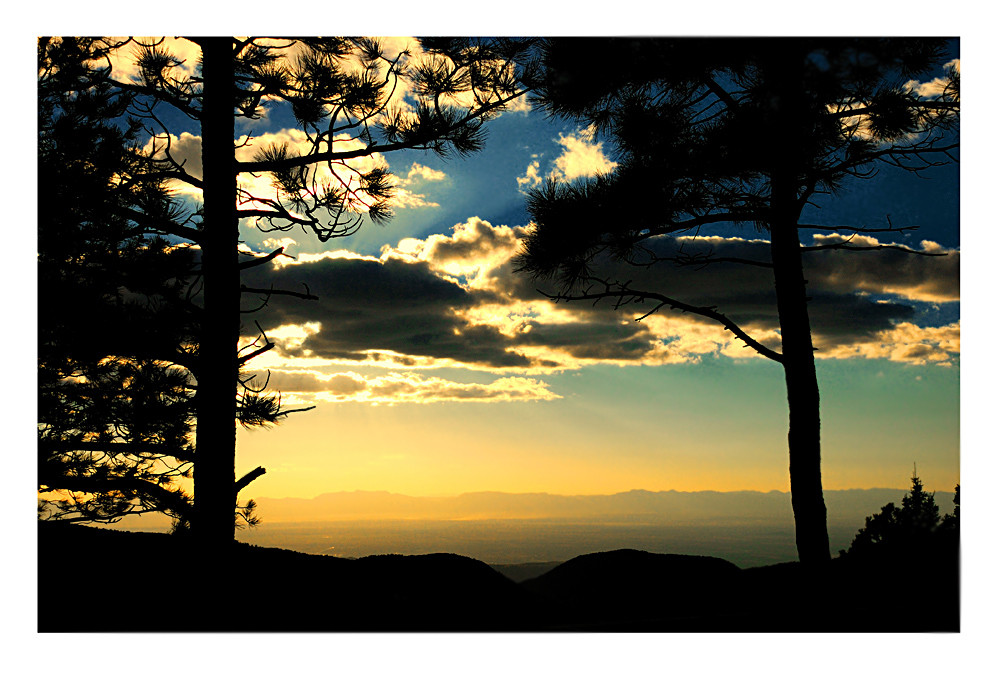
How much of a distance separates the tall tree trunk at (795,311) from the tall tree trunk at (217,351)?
205 cm

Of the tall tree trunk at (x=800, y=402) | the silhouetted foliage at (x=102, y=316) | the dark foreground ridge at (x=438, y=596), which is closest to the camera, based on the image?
the dark foreground ridge at (x=438, y=596)

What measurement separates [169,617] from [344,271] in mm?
1332

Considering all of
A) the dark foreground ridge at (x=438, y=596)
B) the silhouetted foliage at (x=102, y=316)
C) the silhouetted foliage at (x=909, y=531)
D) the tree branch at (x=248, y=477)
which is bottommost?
the dark foreground ridge at (x=438, y=596)

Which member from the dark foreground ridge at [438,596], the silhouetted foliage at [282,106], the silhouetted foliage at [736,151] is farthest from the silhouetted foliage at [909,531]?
the silhouetted foliage at [282,106]

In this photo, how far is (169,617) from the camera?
221cm

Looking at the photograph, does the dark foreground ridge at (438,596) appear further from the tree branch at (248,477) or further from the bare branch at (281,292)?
the bare branch at (281,292)

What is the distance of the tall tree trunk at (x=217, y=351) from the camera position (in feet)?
8.00

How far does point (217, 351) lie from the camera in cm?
245

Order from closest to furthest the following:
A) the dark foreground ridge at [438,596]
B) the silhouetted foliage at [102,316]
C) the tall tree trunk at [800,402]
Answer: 1. the dark foreground ridge at [438,596]
2. the tall tree trunk at [800,402]
3. the silhouetted foliage at [102,316]

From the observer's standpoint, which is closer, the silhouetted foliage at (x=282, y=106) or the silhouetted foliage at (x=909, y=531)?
the silhouetted foliage at (x=909, y=531)

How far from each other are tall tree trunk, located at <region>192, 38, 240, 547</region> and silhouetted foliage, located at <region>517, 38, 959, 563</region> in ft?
3.69

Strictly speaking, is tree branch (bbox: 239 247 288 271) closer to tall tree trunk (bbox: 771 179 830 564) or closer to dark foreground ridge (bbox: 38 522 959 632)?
dark foreground ridge (bbox: 38 522 959 632)

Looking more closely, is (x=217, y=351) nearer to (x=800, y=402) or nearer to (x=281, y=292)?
(x=281, y=292)
